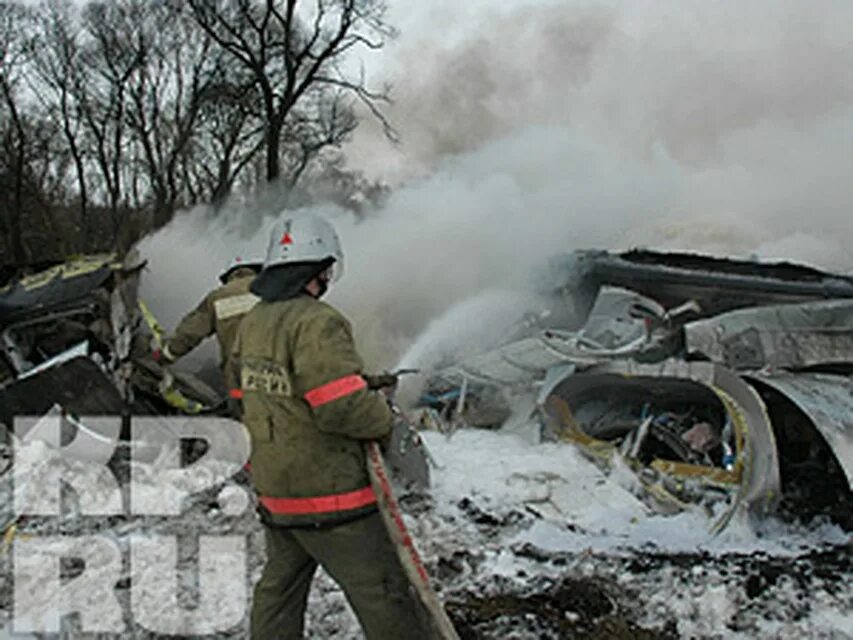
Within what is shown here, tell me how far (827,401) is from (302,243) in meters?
2.95

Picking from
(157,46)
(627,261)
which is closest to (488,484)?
(627,261)

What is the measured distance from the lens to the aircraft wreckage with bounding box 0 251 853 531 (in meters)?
3.84

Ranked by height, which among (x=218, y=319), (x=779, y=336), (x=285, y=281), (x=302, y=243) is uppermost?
(x=302, y=243)

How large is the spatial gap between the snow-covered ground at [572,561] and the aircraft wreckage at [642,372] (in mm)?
202

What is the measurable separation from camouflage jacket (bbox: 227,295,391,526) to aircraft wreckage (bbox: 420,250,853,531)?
2246 mm

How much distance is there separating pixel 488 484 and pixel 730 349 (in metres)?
1.74

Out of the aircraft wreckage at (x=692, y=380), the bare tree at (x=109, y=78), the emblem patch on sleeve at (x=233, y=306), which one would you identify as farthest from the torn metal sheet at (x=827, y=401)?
the bare tree at (x=109, y=78)

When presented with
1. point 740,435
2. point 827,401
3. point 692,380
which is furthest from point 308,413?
point 827,401

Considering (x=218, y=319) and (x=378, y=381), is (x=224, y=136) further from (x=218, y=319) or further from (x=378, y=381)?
(x=378, y=381)

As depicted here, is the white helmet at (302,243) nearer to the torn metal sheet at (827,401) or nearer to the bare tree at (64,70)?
the torn metal sheet at (827,401)

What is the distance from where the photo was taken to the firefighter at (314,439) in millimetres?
2168

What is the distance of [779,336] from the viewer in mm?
A: 4480

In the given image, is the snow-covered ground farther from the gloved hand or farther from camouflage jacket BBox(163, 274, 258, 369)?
the gloved hand

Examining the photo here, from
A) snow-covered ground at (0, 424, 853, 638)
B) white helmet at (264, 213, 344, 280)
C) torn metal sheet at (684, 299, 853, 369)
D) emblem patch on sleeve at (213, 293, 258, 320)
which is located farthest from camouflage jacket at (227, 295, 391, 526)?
torn metal sheet at (684, 299, 853, 369)
